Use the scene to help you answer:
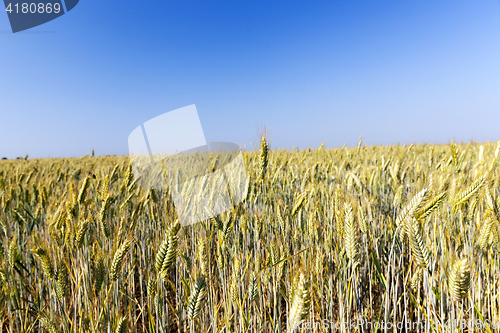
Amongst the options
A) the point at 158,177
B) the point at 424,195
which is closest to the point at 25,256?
the point at 158,177

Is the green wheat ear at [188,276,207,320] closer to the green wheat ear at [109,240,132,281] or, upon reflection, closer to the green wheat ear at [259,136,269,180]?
the green wheat ear at [109,240,132,281]

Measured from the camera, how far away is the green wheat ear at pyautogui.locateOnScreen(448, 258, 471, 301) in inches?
26.1

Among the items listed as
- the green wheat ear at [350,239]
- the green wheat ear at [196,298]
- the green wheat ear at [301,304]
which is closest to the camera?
the green wheat ear at [301,304]

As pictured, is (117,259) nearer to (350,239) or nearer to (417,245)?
(350,239)

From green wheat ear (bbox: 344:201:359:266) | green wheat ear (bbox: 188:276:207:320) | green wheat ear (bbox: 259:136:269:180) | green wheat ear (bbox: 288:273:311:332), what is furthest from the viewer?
green wheat ear (bbox: 259:136:269:180)

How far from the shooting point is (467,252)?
126cm

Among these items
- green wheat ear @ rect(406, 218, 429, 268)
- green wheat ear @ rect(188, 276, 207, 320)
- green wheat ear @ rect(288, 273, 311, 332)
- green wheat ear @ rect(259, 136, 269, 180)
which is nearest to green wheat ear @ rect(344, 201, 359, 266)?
green wheat ear @ rect(406, 218, 429, 268)

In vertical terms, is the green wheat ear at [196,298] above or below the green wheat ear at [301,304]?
below

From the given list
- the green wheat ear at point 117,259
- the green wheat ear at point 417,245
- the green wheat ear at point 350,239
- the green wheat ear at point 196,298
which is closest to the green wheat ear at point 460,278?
the green wheat ear at point 417,245

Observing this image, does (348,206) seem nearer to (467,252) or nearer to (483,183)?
(483,183)

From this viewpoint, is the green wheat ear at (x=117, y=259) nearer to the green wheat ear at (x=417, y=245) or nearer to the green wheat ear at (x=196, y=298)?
the green wheat ear at (x=196, y=298)

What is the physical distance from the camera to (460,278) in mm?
674

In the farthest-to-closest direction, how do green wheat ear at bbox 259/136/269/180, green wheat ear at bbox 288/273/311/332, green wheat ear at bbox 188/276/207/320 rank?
green wheat ear at bbox 259/136/269/180 → green wheat ear at bbox 188/276/207/320 → green wheat ear at bbox 288/273/311/332

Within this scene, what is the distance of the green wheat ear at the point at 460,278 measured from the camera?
2.18 feet
